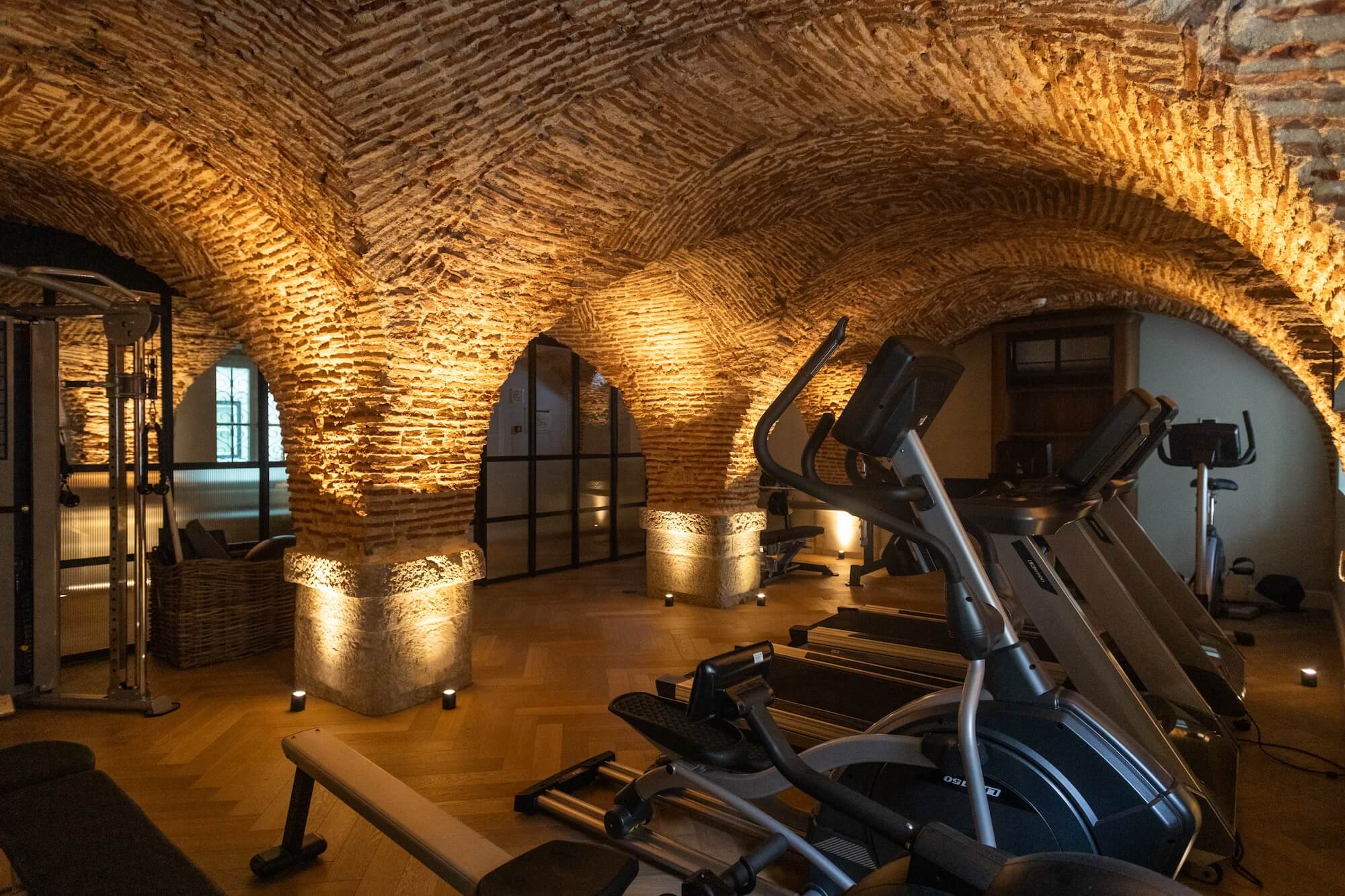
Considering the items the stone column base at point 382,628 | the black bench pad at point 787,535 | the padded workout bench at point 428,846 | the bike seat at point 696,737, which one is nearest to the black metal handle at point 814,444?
the bike seat at point 696,737

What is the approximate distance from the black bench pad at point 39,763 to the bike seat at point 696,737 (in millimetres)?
1466

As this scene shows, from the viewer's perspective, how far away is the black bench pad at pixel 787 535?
7.02 metres

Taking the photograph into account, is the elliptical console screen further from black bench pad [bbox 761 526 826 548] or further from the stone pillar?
black bench pad [bbox 761 526 826 548]

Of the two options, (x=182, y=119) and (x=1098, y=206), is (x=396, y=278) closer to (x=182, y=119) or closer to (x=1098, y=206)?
(x=182, y=119)

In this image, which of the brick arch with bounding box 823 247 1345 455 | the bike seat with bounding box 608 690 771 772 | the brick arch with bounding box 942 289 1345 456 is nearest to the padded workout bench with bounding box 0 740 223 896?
the bike seat with bounding box 608 690 771 772

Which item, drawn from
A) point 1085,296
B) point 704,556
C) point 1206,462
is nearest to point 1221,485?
point 1206,462

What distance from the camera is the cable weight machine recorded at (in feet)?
12.7

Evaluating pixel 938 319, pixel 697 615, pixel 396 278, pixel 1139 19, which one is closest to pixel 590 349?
pixel 697 615

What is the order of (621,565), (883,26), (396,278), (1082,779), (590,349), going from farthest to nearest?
(621,565) → (590,349) → (396,278) → (883,26) → (1082,779)

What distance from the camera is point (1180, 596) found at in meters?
4.53

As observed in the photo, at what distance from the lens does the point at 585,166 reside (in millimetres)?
3422

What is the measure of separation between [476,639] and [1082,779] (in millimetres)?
4035

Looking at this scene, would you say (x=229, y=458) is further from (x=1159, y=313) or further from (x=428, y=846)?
(x=1159, y=313)

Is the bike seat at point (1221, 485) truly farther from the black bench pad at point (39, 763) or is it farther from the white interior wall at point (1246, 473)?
the black bench pad at point (39, 763)
